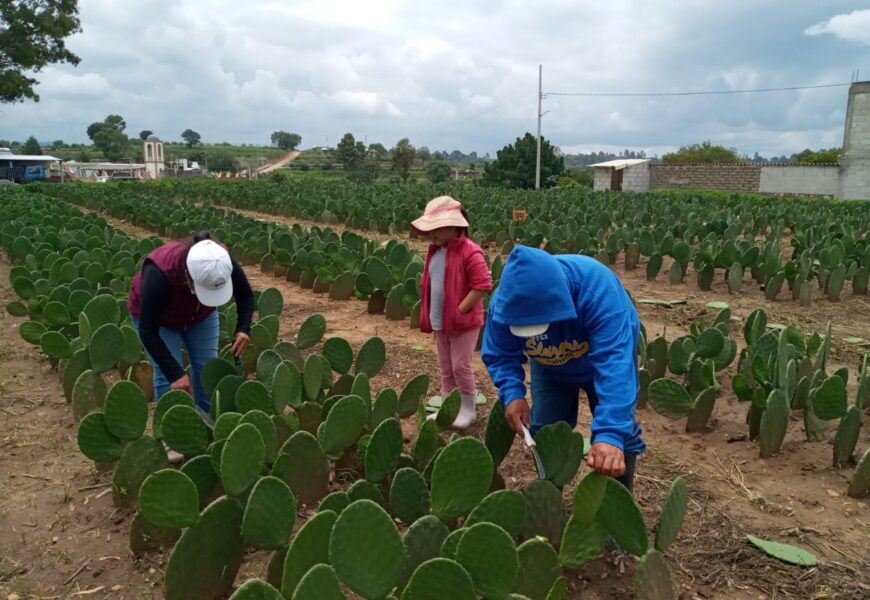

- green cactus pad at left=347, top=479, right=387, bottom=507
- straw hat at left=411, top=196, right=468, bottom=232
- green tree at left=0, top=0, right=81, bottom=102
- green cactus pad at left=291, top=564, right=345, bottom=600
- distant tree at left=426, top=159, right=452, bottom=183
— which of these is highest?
green tree at left=0, top=0, right=81, bottom=102

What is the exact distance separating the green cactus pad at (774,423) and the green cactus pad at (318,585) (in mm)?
2114

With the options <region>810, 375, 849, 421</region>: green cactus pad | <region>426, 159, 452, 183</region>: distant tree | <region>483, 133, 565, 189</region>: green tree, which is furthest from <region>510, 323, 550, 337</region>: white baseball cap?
<region>426, 159, 452, 183</region>: distant tree

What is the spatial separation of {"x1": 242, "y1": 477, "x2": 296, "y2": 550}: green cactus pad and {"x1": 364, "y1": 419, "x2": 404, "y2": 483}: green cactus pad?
39 centimetres

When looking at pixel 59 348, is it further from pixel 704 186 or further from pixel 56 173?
pixel 56 173

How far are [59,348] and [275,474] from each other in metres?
1.99

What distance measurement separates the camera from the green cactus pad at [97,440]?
2355mm

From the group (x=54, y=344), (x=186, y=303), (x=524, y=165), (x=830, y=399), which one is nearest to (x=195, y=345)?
(x=186, y=303)

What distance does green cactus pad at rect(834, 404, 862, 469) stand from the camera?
271 centimetres

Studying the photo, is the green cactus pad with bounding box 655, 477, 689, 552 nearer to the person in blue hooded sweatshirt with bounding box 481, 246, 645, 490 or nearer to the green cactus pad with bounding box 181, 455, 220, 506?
the person in blue hooded sweatshirt with bounding box 481, 246, 645, 490

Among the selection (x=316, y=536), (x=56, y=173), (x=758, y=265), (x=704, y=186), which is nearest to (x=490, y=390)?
(x=316, y=536)

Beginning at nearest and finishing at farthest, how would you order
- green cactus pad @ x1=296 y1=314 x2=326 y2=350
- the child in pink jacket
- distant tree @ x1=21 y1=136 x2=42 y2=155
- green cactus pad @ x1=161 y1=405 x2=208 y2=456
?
green cactus pad @ x1=161 y1=405 x2=208 y2=456 < the child in pink jacket < green cactus pad @ x1=296 y1=314 x2=326 y2=350 < distant tree @ x1=21 y1=136 x2=42 y2=155

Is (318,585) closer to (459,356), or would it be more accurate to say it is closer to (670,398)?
(459,356)

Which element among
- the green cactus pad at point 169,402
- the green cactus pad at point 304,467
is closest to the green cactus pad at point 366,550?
the green cactus pad at point 304,467

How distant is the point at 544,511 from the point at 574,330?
58 centimetres
